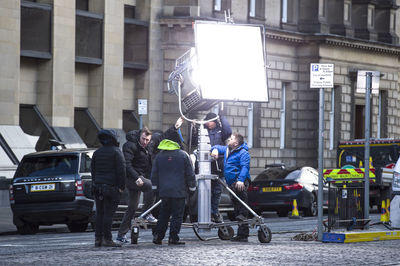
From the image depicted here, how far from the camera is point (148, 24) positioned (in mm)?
37844

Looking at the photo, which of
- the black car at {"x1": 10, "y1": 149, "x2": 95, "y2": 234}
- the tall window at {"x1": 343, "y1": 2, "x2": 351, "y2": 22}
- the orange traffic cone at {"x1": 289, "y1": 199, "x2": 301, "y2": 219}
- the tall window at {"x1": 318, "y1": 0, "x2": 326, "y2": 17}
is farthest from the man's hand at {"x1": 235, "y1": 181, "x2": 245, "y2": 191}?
the tall window at {"x1": 343, "y1": 2, "x2": 351, "y2": 22}

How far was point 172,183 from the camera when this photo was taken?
16.4m

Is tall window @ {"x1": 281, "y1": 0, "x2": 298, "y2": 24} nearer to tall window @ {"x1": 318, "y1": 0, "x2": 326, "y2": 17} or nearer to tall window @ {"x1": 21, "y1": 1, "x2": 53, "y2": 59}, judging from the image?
tall window @ {"x1": 318, "y1": 0, "x2": 326, "y2": 17}

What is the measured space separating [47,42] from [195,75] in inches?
641

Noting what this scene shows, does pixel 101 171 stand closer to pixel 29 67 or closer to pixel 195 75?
pixel 195 75

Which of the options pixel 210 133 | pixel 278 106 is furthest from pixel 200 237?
pixel 278 106

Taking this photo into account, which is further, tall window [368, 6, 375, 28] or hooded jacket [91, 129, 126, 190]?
tall window [368, 6, 375, 28]

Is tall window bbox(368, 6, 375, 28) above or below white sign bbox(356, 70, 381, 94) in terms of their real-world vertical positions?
above

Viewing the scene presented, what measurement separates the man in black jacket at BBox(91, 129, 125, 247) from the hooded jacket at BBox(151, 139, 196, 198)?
2.06 feet

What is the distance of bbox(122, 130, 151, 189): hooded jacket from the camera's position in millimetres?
17000

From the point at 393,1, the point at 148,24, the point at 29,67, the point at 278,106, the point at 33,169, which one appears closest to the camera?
the point at 33,169

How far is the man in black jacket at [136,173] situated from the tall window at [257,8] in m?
25.5

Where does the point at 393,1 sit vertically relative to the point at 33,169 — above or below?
above

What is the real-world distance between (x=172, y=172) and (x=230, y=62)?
261 centimetres
